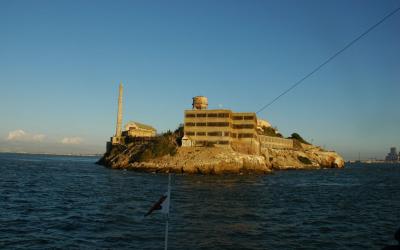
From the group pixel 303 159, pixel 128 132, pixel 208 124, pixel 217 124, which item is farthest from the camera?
pixel 303 159

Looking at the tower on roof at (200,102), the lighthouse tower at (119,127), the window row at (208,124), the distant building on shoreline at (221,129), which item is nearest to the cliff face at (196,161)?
the distant building on shoreline at (221,129)

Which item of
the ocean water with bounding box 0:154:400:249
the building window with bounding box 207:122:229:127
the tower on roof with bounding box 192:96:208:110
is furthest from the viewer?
the tower on roof with bounding box 192:96:208:110

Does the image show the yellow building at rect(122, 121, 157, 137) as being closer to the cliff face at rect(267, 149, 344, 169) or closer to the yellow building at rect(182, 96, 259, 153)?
the yellow building at rect(182, 96, 259, 153)

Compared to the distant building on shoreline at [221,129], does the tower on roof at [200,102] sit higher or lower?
higher

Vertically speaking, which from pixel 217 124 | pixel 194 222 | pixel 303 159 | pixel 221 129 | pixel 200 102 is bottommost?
pixel 194 222

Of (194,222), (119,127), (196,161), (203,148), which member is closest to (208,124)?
(203,148)

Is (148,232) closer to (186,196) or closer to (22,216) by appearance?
(22,216)

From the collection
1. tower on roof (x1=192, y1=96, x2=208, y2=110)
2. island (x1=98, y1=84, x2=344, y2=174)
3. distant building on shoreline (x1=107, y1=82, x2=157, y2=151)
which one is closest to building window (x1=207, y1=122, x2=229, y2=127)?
island (x1=98, y1=84, x2=344, y2=174)

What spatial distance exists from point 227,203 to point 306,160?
414 feet

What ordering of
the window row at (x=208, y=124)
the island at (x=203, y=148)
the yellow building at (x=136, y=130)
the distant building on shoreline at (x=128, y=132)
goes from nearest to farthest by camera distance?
the island at (x=203, y=148), the window row at (x=208, y=124), the distant building on shoreline at (x=128, y=132), the yellow building at (x=136, y=130)

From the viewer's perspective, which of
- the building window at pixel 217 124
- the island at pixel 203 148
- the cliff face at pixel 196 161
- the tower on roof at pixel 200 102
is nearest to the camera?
the cliff face at pixel 196 161

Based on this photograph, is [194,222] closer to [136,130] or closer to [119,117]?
[136,130]

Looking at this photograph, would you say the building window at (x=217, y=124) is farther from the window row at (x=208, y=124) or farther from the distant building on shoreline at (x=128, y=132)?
the distant building on shoreline at (x=128, y=132)

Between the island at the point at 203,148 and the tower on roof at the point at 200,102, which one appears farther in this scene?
the tower on roof at the point at 200,102
